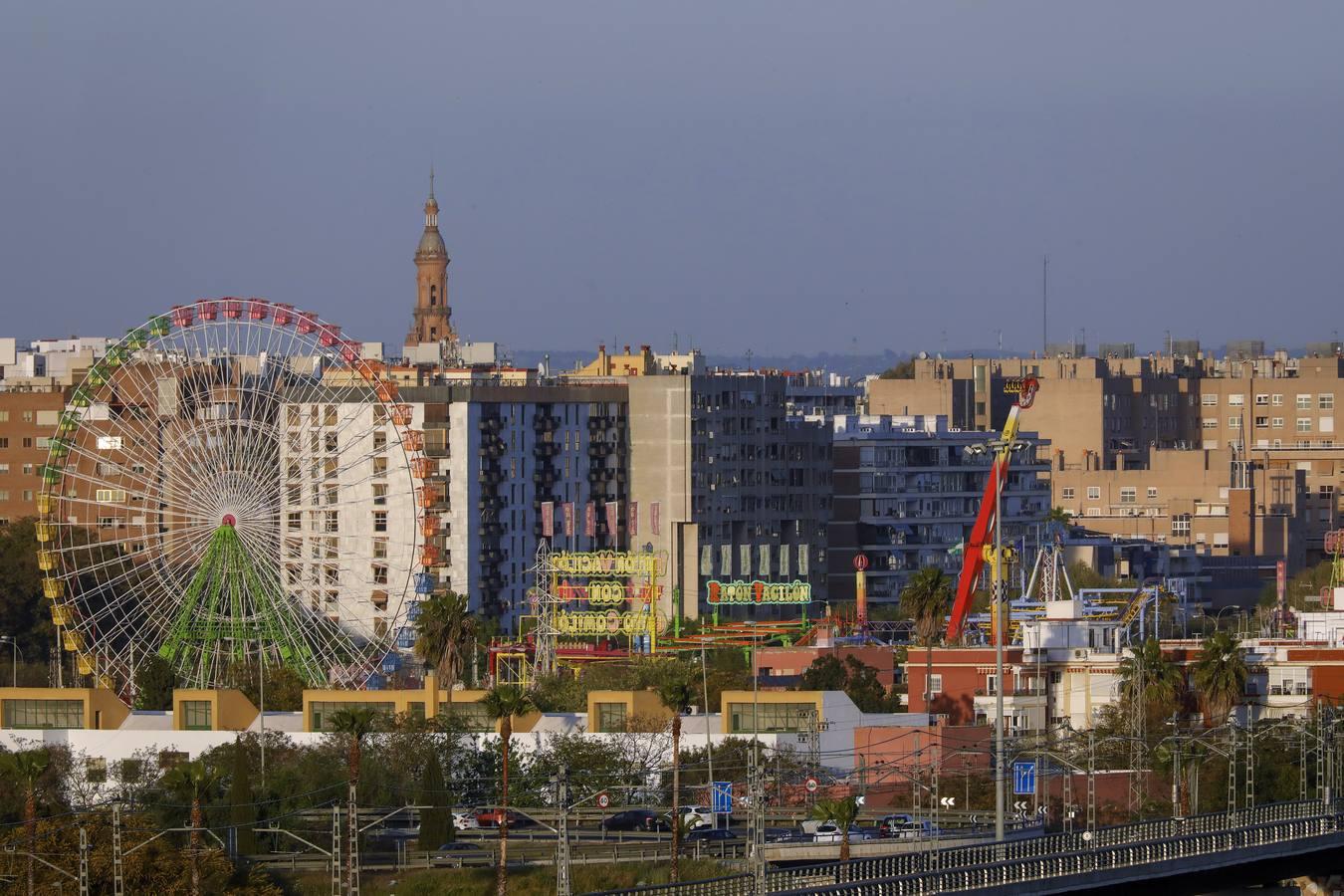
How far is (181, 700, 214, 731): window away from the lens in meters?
125

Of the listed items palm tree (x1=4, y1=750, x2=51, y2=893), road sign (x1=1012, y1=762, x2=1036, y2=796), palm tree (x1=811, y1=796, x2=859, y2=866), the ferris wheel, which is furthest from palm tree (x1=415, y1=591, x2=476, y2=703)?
palm tree (x1=811, y1=796, x2=859, y2=866)

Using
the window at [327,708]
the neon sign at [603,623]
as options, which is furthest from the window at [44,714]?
the neon sign at [603,623]

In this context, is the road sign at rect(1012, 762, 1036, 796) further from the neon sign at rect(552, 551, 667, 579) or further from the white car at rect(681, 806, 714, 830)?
the neon sign at rect(552, 551, 667, 579)

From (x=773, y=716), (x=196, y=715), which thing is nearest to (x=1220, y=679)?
(x=773, y=716)

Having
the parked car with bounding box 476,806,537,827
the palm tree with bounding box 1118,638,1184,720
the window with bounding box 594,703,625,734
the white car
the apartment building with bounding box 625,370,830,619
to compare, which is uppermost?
the apartment building with bounding box 625,370,830,619

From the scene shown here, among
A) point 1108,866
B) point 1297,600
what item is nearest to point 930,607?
point 1108,866

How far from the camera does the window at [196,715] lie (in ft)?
409

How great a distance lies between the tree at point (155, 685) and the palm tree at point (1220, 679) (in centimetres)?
4260

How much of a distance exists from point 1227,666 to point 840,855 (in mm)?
28437

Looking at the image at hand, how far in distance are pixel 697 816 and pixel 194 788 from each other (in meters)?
20.2

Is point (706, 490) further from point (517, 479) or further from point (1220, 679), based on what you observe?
point (1220, 679)

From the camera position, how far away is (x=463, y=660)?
139 meters

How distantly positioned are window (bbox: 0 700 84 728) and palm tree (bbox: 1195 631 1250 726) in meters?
40.8

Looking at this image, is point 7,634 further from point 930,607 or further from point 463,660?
point 930,607
